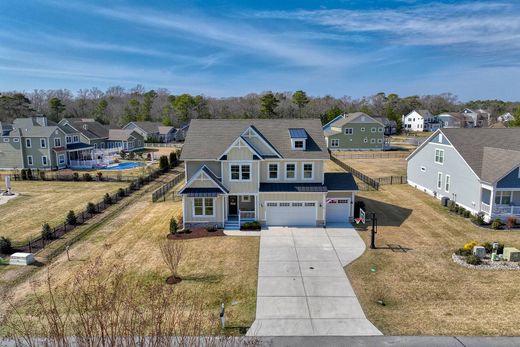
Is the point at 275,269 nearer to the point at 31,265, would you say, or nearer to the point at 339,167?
the point at 31,265

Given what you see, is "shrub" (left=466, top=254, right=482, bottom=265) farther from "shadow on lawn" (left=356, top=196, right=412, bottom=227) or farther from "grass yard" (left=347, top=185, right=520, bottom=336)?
"shadow on lawn" (left=356, top=196, right=412, bottom=227)

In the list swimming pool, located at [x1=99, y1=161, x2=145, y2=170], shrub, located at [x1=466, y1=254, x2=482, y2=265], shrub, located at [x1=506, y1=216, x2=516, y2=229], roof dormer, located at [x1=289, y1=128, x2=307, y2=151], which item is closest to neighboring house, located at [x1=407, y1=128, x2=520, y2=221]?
shrub, located at [x1=506, y1=216, x2=516, y2=229]

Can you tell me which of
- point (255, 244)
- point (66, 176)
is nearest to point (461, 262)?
point (255, 244)

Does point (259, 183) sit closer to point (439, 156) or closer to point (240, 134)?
point (240, 134)

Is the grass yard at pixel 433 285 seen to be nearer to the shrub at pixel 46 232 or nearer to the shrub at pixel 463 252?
the shrub at pixel 463 252

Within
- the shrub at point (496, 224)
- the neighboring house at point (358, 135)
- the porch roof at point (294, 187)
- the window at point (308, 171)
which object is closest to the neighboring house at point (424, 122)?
the neighboring house at point (358, 135)
